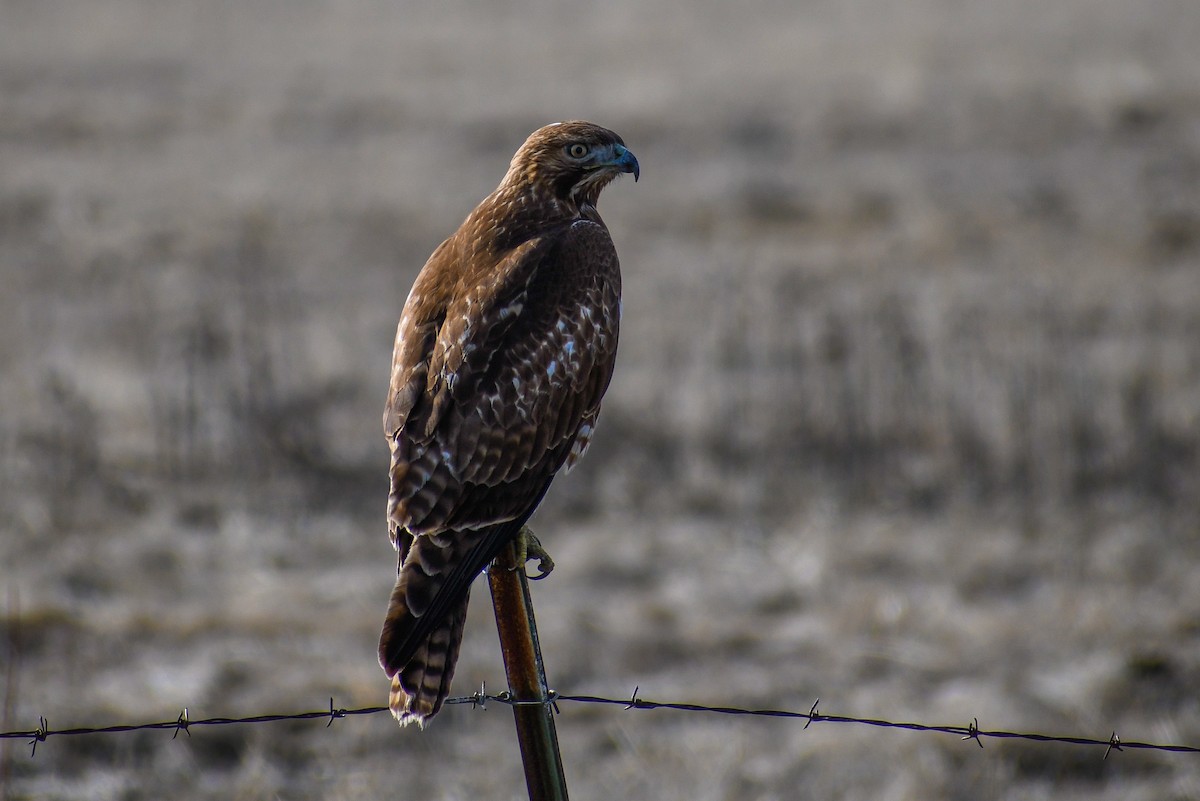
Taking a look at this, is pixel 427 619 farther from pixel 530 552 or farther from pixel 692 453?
pixel 692 453

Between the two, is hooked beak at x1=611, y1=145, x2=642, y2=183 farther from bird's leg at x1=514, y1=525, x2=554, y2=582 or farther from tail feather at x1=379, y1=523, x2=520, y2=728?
tail feather at x1=379, y1=523, x2=520, y2=728

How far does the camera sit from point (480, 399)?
12.9 ft

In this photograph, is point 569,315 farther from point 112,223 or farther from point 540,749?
point 112,223

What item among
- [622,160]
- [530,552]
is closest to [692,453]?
[622,160]

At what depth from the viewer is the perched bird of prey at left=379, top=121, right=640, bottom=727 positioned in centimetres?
351

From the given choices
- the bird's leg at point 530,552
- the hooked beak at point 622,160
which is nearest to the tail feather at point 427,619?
the bird's leg at point 530,552

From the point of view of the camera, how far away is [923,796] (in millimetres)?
6258

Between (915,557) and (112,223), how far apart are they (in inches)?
369

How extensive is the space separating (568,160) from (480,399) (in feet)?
3.48

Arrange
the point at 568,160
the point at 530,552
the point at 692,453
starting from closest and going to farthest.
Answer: the point at 530,552, the point at 568,160, the point at 692,453

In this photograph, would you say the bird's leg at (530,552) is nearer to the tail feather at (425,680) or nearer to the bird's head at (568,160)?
the tail feather at (425,680)

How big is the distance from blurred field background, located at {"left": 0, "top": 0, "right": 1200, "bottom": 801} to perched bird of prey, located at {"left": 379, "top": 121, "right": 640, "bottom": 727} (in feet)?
→ 4.58

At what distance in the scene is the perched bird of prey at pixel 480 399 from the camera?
3512 mm

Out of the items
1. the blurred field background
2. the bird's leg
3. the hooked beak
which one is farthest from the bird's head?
the blurred field background
